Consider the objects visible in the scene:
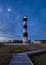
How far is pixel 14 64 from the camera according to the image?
12406 mm

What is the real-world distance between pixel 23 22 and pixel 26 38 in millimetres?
5119

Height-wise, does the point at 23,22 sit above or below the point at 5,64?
above

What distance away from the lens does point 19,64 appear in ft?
41.4

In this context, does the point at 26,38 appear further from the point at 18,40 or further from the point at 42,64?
the point at 42,64

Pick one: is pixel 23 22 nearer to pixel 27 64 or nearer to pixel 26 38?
pixel 26 38

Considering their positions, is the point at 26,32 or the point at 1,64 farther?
the point at 26,32

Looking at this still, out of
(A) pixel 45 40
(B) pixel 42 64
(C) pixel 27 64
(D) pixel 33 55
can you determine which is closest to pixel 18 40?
(A) pixel 45 40

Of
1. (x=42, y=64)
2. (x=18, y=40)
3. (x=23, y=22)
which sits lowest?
(x=42, y=64)

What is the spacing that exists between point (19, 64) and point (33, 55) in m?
9.83

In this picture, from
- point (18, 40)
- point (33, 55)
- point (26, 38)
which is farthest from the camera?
point (18, 40)

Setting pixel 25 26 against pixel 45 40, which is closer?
pixel 25 26

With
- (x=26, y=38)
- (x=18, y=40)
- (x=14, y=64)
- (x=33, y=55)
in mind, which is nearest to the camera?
(x=14, y=64)

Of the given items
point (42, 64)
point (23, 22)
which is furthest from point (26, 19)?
point (42, 64)

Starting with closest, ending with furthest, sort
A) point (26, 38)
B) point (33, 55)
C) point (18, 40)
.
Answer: point (33, 55) → point (26, 38) → point (18, 40)
